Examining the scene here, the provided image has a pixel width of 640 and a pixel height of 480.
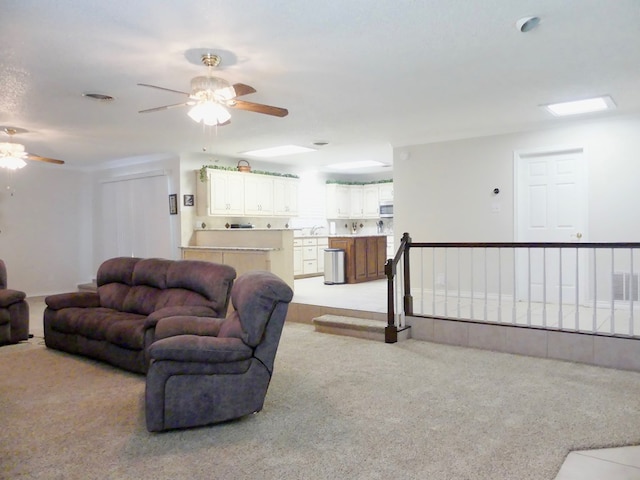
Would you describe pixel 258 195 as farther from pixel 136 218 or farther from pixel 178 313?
pixel 178 313

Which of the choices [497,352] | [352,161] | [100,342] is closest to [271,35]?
[100,342]

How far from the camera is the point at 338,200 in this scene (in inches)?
415

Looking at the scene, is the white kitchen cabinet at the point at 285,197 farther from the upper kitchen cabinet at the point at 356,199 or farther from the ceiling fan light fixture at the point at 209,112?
the ceiling fan light fixture at the point at 209,112

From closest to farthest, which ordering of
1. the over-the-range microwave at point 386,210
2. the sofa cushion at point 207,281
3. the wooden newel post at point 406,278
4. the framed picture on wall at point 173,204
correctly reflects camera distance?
the sofa cushion at point 207,281, the wooden newel post at point 406,278, the framed picture on wall at point 173,204, the over-the-range microwave at point 386,210

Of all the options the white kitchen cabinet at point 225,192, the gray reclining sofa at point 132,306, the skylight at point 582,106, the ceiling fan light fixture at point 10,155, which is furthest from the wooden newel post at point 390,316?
the ceiling fan light fixture at point 10,155

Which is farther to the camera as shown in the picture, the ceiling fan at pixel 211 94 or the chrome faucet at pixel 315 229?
the chrome faucet at pixel 315 229

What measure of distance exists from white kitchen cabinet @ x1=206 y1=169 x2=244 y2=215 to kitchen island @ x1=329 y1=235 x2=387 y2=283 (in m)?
1.75

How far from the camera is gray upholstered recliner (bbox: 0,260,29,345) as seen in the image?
516cm

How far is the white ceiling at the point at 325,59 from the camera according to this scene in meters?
2.85

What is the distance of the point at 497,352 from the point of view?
183 inches

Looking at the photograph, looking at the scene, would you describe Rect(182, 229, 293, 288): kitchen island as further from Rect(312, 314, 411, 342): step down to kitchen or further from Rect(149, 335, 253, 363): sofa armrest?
Rect(149, 335, 253, 363): sofa armrest

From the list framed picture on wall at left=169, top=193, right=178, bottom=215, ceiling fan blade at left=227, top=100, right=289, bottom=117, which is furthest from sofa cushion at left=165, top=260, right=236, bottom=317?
framed picture on wall at left=169, top=193, right=178, bottom=215

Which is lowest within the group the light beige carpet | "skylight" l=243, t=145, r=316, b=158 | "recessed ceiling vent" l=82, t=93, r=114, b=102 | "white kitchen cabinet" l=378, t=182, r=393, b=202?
the light beige carpet

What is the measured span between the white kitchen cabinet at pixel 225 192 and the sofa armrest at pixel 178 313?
3.94 meters
